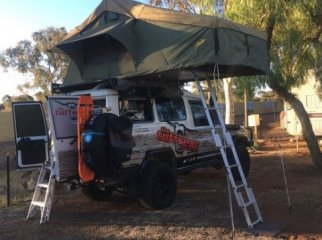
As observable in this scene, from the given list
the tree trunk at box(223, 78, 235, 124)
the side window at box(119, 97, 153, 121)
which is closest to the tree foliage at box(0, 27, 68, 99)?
the tree trunk at box(223, 78, 235, 124)

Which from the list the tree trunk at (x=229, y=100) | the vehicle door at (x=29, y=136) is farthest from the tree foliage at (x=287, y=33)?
the tree trunk at (x=229, y=100)

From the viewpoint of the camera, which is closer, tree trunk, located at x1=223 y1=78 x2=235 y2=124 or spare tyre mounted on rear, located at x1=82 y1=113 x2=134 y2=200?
spare tyre mounted on rear, located at x1=82 y1=113 x2=134 y2=200

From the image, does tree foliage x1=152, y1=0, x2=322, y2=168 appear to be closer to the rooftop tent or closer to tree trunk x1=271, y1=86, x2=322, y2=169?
tree trunk x1=271, y1=86, x2=322, y2=169

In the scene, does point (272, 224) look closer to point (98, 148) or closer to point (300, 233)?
point (300, 233)

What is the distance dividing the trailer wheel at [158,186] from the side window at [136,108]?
2.90 ft

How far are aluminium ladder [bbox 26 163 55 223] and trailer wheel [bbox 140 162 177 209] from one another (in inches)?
60.3

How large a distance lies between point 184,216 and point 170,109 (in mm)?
2345

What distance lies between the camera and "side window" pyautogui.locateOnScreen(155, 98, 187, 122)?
8961 mm

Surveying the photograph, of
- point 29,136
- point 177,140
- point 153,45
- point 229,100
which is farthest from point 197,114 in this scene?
point 229,100

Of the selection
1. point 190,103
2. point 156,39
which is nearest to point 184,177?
point 190,103

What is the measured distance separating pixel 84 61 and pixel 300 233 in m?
5.10

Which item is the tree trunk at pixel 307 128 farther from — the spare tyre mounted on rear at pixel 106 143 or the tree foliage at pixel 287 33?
the spare tyre mounted on rear at pixel 106 143

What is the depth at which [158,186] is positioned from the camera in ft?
27.7

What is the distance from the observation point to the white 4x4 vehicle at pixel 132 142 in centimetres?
714
